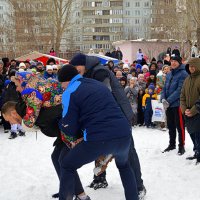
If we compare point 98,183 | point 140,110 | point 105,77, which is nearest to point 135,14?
point 140,110

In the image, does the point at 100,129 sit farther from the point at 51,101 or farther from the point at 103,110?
the point at 51,101

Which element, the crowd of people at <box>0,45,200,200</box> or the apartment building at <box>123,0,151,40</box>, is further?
the apartment building at <box>123,0,151,40</box>

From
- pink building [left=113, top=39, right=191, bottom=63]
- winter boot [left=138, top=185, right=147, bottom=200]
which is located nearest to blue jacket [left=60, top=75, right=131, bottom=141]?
winter boot [left=138, top=185, right=147, bottom=200]

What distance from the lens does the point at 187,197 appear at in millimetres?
4453

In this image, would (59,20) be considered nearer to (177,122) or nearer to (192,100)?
(177,122)

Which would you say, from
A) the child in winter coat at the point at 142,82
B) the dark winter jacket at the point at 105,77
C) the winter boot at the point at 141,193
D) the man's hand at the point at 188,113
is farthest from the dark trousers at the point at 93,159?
the child in winter coat at the point at 142,82

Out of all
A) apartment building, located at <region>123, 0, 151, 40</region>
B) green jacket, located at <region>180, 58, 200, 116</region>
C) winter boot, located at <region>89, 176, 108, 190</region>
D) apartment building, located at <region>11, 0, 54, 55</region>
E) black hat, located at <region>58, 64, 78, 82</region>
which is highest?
apartment building, located at <region>123, 0, 151, 40</region>

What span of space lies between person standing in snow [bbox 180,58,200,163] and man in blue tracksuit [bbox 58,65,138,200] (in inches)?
98.7

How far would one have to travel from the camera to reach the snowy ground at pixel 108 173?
467cm

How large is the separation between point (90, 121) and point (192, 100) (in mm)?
2954

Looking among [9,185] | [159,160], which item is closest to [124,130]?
[9,185]

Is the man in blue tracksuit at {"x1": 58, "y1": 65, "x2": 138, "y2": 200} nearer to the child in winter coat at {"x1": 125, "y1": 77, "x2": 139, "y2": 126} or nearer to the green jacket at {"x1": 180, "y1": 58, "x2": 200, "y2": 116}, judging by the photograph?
the green jacket at {"x1": 180, "y1": 58, "x2": 200, "y2": 116}

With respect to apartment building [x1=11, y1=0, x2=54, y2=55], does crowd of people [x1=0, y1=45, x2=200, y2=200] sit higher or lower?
lower

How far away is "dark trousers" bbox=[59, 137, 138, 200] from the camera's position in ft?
11.0
